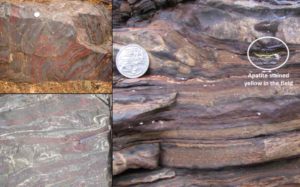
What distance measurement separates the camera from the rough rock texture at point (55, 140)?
118 centimetres

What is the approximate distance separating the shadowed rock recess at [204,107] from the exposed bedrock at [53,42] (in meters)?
0.07

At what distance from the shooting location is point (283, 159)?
3.96ft

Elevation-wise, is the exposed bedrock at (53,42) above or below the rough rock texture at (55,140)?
above

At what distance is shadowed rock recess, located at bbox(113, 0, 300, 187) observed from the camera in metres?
1.19

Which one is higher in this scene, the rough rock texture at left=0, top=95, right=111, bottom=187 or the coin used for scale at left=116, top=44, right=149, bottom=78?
the coin used for scale at left=116, top=44, right=149, bottom=78

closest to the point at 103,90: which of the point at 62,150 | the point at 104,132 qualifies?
the point at 104,132

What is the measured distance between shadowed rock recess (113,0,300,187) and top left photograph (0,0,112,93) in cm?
7

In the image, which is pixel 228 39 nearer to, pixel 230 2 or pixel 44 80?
pixel 230 2

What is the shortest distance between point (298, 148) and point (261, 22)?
46cm

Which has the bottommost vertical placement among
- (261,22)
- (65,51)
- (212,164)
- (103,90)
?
(212,164)

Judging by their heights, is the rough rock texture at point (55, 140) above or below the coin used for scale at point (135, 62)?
below

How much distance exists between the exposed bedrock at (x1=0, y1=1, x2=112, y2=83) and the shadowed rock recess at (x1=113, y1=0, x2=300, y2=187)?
73mm

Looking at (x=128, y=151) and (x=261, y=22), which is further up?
(x=261, y=22)

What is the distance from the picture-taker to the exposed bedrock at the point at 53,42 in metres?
1.18
